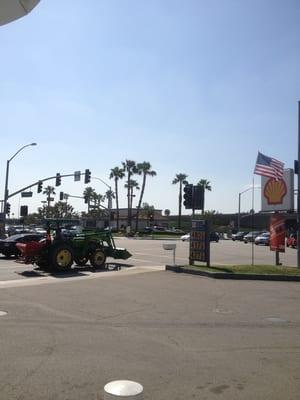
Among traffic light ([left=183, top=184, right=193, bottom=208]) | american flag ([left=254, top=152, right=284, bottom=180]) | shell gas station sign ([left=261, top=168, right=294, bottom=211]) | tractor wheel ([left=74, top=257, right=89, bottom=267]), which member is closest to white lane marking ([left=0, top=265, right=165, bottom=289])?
tractor wheel ([left=74, top=257, right=89, bottom=267])

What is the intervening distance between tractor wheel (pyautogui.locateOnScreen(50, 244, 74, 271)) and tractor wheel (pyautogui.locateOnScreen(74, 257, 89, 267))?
1.36 metres

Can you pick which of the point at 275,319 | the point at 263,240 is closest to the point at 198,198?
the point at 275,319

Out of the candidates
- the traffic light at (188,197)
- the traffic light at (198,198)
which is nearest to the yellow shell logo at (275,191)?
the traffic light at (198,198)

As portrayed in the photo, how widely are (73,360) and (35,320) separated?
10.5ft

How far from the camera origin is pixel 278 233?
23.0 metres

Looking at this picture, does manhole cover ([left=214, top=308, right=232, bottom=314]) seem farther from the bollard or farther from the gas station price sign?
the gas station price sign

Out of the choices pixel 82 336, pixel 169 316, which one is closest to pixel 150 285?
pixel 169 316

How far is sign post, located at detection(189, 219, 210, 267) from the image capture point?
2152 cm

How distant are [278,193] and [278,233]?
288 centimetres

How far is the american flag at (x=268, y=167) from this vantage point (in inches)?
935

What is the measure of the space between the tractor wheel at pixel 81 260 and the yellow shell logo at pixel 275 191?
945 cm

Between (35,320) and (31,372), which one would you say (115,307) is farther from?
(31,372)

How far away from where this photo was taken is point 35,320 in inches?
405

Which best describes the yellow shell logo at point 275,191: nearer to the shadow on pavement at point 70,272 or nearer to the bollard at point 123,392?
the shadow on pavement at point 70,272
